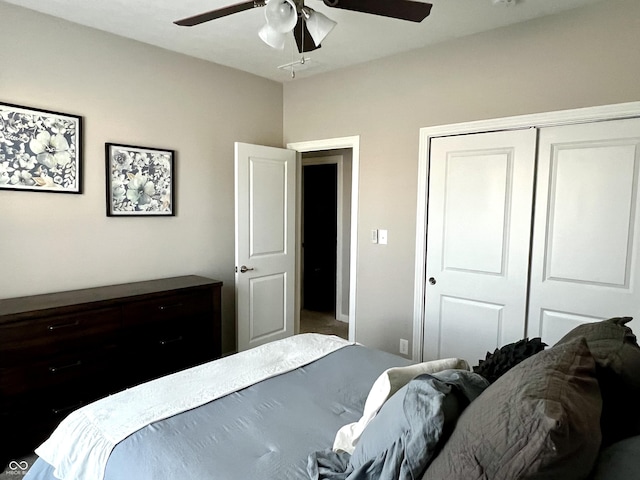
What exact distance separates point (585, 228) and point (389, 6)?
6.00 feet

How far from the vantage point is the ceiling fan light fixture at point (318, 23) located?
1901 millimetres

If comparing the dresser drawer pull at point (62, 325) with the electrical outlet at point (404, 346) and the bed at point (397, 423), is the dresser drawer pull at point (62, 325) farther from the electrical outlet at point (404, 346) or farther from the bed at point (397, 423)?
the electrical outlet at point (404, 346)

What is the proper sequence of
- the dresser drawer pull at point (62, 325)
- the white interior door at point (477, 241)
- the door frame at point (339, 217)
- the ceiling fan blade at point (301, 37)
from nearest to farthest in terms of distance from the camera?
1. the ceiling fan blade at point (301, 37)
2. the dresser drawer pull at point (62, 325)
3. the white interior door at point (477, 241)
4. the door frame at point (339, 217)

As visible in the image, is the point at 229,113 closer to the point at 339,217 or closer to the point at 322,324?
the point at 339,217

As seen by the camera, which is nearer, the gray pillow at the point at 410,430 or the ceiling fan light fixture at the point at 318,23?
the gray pillow at the point at 410,430

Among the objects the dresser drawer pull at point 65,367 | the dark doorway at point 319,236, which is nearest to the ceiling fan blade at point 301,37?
the dresser drawer pull at point 65,367

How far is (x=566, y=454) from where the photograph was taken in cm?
74

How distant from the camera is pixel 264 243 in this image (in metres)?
3.74

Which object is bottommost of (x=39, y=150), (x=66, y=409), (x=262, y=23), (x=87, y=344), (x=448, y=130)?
(x=66, y=409)

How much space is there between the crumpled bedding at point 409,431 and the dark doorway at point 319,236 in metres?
4.20

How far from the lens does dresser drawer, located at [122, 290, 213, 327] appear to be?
2.66 meters

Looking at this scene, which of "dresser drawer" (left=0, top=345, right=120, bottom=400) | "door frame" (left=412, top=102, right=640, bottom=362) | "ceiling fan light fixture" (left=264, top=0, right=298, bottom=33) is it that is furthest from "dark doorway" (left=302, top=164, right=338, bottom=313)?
"ceiling fan light fixture" (left=264, top=0, right=298, bottom=33)

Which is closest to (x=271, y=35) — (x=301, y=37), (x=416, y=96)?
(x=301, y=37)

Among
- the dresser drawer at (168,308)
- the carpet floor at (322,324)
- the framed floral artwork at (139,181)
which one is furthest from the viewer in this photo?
the carpet floor at (322,324)
